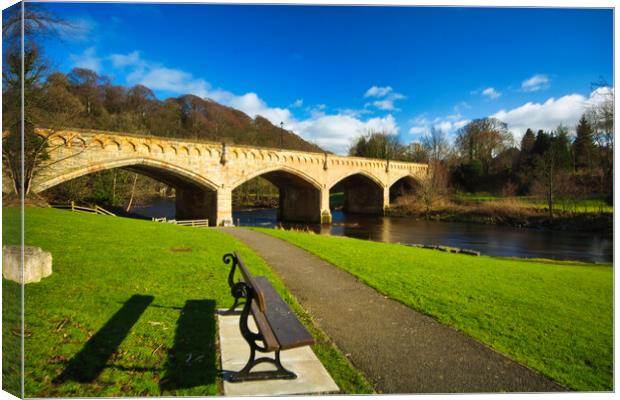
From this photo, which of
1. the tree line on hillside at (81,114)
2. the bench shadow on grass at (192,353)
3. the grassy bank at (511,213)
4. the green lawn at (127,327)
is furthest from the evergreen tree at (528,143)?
the bench shadow on grass at (192,353)

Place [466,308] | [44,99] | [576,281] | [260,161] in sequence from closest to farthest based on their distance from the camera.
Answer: [466,308] → [44,99] → [576,281] → [260,161]

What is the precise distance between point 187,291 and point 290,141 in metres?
60.2

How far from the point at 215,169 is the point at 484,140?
42.8m

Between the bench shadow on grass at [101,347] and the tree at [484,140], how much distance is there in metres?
51.6

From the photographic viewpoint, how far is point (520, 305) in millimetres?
5750

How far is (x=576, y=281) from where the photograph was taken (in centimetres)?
802

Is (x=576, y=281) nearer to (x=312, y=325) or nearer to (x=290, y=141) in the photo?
(x=312, y=325)

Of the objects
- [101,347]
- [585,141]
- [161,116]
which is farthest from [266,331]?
[161,116]

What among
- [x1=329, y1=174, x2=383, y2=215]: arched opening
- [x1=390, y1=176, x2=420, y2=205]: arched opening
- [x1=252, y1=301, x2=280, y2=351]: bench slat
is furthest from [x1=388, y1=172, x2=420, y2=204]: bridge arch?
[x1=252, y1=301, x2=280, y2=351]: bench slat

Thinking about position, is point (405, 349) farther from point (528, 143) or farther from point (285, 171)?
point (528, 143)

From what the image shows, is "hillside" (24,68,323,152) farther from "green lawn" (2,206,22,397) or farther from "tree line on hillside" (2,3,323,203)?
"green lawn" (2,206,22,397)

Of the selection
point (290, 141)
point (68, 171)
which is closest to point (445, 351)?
point (68, 171)

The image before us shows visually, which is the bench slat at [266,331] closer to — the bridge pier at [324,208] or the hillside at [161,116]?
the hillside at [161,116]

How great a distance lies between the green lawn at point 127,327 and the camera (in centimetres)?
315
